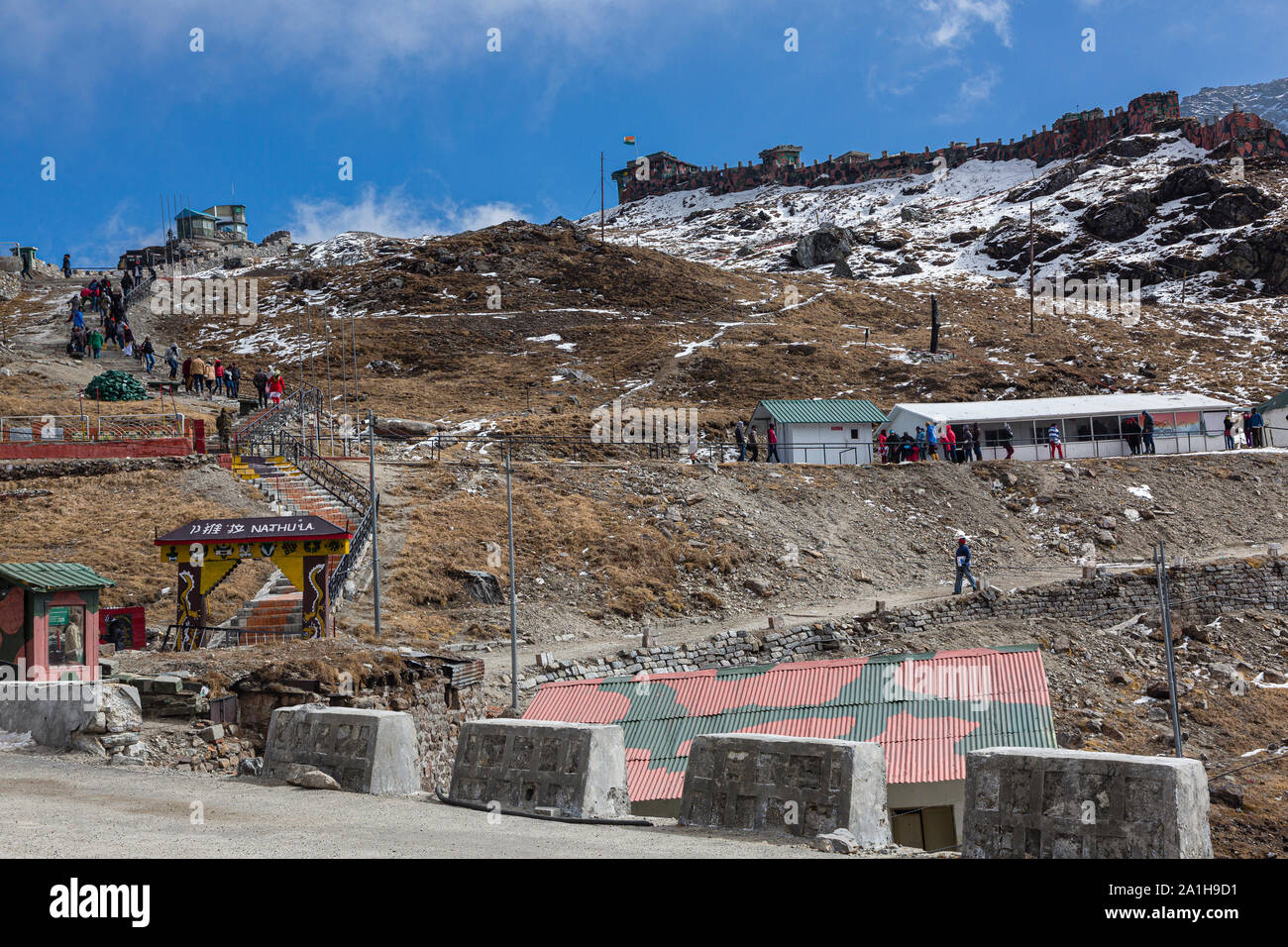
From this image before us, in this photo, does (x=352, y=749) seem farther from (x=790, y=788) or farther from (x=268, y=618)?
(x=268, y=618)

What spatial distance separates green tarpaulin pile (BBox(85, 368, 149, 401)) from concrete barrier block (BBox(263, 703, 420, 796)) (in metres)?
39.2

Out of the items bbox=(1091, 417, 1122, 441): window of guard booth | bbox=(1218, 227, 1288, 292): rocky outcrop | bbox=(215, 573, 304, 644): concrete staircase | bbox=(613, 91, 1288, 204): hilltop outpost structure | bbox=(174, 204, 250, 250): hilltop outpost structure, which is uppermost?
bbox=(613, 91, 1288, 204): hilltop outpost structure

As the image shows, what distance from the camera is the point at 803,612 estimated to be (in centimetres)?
3052

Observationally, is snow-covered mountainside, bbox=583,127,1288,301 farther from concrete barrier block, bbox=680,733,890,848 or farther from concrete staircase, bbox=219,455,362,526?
concrete barrier block, bbox=680,733,890,848

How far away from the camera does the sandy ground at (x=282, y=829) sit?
23.5 ft

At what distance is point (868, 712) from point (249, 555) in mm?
12845

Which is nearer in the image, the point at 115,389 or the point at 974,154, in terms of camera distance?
the point at 115,389

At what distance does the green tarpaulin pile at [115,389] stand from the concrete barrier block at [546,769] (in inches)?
1615

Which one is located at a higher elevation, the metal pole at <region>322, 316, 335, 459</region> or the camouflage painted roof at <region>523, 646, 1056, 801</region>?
the metal pole at <region>322, 316, 335, 459</region>

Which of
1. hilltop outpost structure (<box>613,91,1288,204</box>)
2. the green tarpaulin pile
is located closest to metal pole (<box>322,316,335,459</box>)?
the green tarpaulin pile

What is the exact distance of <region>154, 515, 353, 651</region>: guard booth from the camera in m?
22.5

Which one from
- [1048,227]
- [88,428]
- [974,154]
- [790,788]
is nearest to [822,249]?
[1048,227]

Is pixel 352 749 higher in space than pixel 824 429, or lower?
lower
